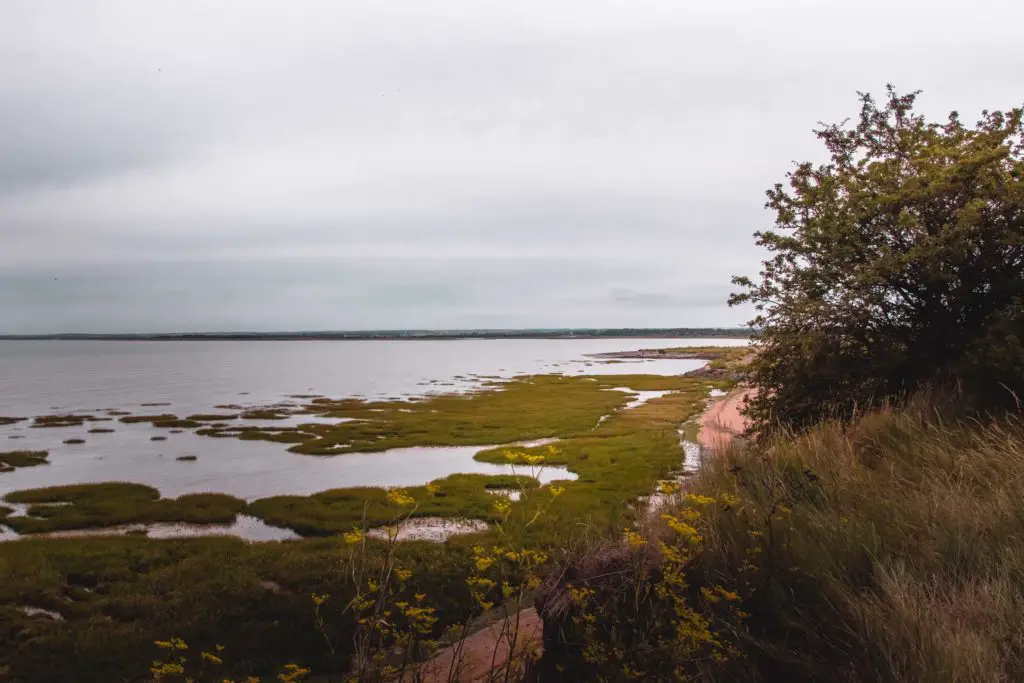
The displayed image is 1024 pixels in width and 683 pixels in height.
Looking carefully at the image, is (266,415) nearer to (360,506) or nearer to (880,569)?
(360,506)

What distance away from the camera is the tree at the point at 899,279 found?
11.9m

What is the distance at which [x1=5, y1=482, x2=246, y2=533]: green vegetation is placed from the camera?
→ 730 inches

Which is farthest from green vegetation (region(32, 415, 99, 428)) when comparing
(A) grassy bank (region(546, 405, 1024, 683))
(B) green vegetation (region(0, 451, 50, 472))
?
(A) grassy bank (region(546, 405, 1024, 683))

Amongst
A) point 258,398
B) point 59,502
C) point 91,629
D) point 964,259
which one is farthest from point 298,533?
point 258,398

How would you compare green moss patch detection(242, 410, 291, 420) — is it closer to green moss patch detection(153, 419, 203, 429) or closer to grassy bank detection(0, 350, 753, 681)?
green moss patch detection(153, 419, 203, 429)

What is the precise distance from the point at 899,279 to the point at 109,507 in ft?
78.7

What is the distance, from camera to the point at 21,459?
28.2m

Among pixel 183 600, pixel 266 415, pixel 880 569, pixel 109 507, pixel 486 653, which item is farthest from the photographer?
pixel 266 415

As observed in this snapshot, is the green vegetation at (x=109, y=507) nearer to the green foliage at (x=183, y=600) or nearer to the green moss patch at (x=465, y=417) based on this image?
the green foliage at (x=183, y=600)

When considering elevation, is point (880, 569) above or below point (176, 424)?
above

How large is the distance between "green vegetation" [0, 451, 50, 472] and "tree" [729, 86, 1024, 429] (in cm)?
3132

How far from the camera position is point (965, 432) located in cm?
935

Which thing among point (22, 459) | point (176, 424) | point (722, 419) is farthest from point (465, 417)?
point (22, 459)

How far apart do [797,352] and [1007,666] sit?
11.3 metres
